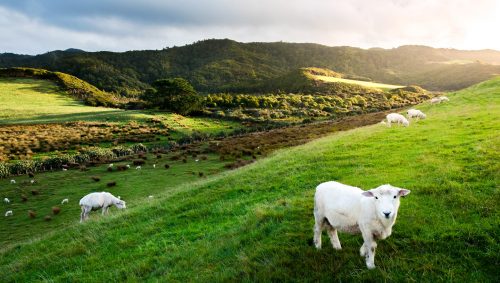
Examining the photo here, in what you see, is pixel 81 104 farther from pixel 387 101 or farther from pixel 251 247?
pixel 251 247

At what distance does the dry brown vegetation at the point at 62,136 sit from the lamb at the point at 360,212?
191 ft

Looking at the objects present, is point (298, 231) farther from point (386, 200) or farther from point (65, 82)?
point (65, 82)

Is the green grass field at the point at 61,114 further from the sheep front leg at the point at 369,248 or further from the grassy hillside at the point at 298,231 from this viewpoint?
the sheep front leg at the point at 369,248


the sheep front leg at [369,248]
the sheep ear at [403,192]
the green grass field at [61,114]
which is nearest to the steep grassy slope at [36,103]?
the green grass field at [61,114]

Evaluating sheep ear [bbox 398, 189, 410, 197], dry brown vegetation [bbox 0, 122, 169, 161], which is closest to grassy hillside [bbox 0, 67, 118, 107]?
dry brown vegetation [bbox 0, 122, 169, 161]

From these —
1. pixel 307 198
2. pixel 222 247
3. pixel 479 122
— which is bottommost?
pixel 222 247

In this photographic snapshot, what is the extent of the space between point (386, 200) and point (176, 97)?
106 m

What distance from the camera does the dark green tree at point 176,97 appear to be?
107 metres

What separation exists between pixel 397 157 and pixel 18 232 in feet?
81.1

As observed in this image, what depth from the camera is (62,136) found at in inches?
2771

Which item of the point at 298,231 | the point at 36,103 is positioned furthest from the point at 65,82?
the point at 298,231

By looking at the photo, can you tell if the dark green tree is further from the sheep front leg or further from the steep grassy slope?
the sheep front leg

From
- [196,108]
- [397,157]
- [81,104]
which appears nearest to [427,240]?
[397,157]

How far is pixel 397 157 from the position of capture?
1658 centimetres
